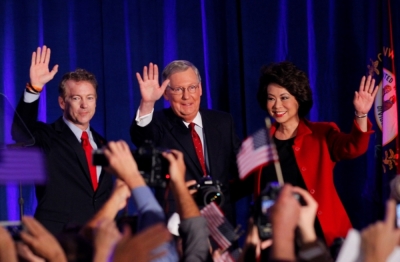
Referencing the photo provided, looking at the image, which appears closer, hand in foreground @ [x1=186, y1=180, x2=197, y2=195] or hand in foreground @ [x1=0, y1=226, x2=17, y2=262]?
hand in foreground @ [x1=0, y1=226, x2=17, y2=262]

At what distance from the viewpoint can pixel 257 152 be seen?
250 centimetres

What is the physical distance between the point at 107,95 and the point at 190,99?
3.69 feet

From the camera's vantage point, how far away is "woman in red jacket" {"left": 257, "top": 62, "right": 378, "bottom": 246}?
3500 mm

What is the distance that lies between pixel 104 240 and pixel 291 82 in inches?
82.9

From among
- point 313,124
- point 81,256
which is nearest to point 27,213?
point 313,124

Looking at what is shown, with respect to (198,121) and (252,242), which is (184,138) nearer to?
(198,121)

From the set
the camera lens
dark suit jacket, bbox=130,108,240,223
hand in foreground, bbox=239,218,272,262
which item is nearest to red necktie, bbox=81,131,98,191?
dark suit jacket, bbox=130,108,240,223

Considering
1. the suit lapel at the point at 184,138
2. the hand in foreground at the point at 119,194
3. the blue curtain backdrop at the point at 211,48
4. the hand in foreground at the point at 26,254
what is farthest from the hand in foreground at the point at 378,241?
the blue curtain backdrop at the point at 211,48

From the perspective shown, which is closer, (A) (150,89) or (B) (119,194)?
(B) (119,194)

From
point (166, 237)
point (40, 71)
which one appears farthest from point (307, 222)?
point (40, 71)

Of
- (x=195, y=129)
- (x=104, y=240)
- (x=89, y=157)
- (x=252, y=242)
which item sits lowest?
(x=252, y=242)

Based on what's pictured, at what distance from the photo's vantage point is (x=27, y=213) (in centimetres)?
464

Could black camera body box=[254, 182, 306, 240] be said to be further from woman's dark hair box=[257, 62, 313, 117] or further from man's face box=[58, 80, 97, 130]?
man's face box=[58, 80, 97, 130]

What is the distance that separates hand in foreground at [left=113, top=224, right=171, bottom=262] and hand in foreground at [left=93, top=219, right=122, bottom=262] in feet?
0.17
